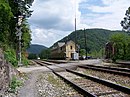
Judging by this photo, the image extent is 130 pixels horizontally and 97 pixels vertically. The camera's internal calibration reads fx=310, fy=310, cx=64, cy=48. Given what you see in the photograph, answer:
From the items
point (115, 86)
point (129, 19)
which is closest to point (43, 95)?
point (115, 86)

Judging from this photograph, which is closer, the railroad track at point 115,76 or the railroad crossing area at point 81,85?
the railroad crossing area at point 81,85

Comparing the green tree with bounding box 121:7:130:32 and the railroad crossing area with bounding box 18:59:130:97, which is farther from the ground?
the green tree with bounding box 121:7:130:32

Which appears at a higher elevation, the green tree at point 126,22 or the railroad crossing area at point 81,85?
the green tree at point 126,22

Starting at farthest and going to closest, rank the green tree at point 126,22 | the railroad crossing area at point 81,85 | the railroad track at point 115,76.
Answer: the green tree at point 126,22 < the railroad track at point 115,76 < the railroad crossing area at point 81,85

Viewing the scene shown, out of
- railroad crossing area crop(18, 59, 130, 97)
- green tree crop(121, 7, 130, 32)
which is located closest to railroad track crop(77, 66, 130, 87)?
railroad crossing area crop(18, 59, 130, 97)

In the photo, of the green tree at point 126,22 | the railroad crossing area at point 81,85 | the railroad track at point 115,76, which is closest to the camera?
the railroad crossing area at point 81,85

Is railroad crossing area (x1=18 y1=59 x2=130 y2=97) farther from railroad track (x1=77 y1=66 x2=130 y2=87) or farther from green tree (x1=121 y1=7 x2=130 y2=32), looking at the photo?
green tree (x1=121 y1=7 x2=130 y2=32)

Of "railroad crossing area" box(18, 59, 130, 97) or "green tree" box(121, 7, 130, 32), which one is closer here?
"railroad crossing area" box(18, 59, 130, 97)

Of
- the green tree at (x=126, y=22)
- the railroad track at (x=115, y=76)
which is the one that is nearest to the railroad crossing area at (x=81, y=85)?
the railroad track at (x=115, y=76)

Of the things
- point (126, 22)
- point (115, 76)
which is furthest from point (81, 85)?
point (126, 22)

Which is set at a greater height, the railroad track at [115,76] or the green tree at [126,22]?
the green tree at [126,22]

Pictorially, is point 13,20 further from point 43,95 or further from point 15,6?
point 43,95

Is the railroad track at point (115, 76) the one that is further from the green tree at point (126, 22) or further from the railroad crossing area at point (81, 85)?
the green tree at point (126, 22)

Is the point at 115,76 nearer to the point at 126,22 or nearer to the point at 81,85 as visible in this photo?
the point at 81,85
